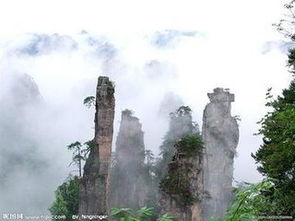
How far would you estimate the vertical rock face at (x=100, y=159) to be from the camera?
44.7 metres

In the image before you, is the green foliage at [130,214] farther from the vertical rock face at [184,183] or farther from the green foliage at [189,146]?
the green foliage at [189,146]

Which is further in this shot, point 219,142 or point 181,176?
point 219,142

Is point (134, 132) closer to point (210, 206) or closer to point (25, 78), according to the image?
point (210, 206)

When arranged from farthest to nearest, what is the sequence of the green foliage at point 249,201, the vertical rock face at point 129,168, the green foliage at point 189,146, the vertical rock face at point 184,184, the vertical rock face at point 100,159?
the vertical rock face at point 129,168
the vertical rock face at point 100,159
the green foliage at point 189,146
the vertical rock face at point 184,184
the green foliage at point 249,201

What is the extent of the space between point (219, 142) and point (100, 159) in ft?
74.9

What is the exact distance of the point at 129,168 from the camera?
65438 millimetres

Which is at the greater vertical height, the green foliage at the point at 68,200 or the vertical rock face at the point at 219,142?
the vertical rock face at the point at 219,142

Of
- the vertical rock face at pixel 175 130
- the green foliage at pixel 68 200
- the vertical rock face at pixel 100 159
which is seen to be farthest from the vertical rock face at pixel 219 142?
the vertical rock face at pixel 100 159

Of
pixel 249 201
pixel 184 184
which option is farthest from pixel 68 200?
pixel 249 201

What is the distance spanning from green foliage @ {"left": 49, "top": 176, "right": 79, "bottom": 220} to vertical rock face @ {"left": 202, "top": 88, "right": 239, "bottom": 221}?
14974mm

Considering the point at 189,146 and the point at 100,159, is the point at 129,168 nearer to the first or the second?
the point at 100,159

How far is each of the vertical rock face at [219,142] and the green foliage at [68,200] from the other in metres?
15.0

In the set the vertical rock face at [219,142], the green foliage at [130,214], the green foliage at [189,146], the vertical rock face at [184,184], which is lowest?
the green foliage at [130,214]

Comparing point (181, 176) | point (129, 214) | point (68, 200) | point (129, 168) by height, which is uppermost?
point (129, 168)
